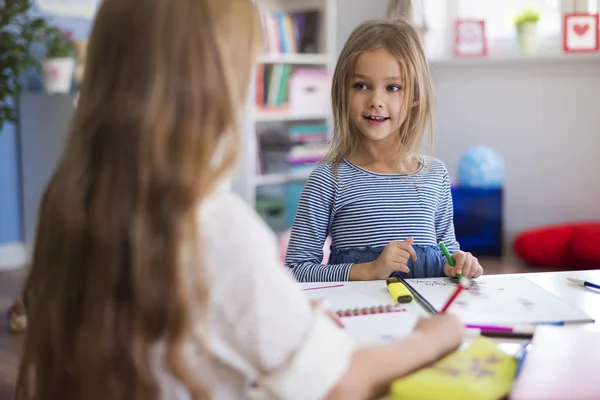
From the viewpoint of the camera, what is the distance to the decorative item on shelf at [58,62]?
3.40 meters

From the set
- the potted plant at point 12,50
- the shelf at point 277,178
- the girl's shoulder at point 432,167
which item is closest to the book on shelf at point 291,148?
the shelf at point 277,178

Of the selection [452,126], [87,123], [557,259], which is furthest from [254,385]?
[452,126]

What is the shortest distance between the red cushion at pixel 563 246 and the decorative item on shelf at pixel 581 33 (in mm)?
840

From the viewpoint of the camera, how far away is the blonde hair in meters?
1.43

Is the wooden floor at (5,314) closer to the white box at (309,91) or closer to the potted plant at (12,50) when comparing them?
the potted plant at (12,50)

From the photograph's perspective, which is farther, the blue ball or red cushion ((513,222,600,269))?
the blue ball

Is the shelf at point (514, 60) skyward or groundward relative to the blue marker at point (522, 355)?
skyward

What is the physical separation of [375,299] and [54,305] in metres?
0.47

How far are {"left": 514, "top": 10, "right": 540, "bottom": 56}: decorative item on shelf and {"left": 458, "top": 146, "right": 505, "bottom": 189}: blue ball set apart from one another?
54 cm

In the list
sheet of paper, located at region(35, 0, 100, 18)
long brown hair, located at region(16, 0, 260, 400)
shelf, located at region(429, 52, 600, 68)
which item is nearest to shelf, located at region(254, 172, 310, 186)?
shelf, located at region(429, 52, 600, 68)

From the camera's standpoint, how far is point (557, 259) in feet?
11.0

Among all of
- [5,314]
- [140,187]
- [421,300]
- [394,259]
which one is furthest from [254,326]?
[5,314]

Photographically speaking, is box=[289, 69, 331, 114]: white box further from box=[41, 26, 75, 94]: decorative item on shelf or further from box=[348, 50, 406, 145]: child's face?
box=[348, 50, 406, 145]: child's face

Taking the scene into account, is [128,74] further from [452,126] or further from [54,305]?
[452,126]
